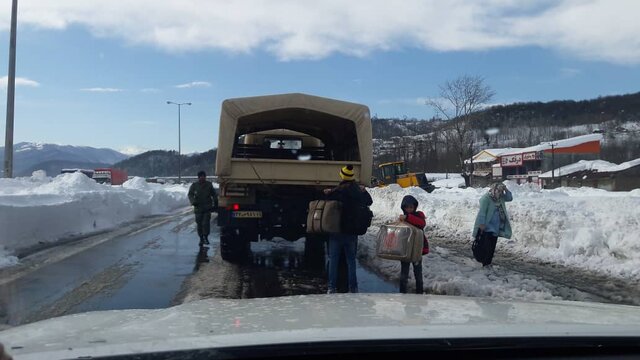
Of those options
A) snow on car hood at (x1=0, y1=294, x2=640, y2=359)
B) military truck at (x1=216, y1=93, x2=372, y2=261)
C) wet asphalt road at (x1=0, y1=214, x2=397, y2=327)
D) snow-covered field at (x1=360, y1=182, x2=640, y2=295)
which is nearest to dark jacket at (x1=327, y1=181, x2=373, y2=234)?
wet asphalt road at (x1=0, y1=214, x2=397, y2=327)

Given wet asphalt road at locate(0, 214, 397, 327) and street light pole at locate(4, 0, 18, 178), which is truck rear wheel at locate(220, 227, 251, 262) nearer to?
wet asphalt road at locate(0, 214, 397, 327)

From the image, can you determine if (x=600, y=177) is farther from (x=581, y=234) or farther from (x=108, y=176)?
(x=581, y=234)

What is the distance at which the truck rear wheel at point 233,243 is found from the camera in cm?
1080

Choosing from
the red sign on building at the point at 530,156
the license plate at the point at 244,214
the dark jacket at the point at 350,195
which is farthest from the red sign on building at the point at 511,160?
the dark jacket at the point at 350,195

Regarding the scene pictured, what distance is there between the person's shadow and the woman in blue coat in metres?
→ 4.96

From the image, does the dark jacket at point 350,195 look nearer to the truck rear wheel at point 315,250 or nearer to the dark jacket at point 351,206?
the dark jacket at point 351,206

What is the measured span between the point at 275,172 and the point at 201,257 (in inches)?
111

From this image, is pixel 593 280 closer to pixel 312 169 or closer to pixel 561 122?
pixel 312 169

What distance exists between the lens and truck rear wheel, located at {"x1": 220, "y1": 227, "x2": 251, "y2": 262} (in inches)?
425

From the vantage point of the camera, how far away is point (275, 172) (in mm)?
10148

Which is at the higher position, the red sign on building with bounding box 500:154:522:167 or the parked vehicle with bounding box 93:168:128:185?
the red sign on building with bounding box 500:154:522:167

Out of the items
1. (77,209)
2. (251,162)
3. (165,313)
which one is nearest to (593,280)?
(251,162)

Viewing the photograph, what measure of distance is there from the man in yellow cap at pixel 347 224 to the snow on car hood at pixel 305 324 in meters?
3.42

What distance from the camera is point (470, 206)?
17922 millimetres
